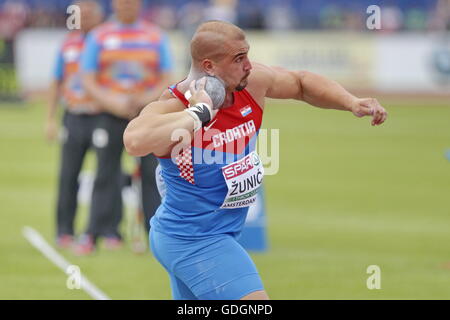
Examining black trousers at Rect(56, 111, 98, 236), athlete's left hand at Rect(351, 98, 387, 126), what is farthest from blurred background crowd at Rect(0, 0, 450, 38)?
athlete's left hand at Rect(351, 98, 387, 126)

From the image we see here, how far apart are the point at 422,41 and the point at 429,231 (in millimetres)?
18381

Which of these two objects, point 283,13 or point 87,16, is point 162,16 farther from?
point 87,16

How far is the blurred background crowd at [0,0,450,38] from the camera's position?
3222cm

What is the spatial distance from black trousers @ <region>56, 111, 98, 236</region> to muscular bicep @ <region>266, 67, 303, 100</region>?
5290mm

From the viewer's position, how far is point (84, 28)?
11.9m

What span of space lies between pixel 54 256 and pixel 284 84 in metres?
5.37

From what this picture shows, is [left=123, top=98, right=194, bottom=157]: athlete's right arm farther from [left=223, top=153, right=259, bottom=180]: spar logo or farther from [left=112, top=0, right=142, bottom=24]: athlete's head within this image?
[left=112, top=0, right=142, bottom=24]: athlete's head

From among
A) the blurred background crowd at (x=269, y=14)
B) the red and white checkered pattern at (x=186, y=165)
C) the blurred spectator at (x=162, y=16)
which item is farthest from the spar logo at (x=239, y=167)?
the blurred spectator at (x=162, y=16)

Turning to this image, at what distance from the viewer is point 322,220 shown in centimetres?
1348

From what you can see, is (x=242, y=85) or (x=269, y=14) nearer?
(x=242, y=85)

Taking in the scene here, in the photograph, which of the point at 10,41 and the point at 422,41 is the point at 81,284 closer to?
the point at 10,41

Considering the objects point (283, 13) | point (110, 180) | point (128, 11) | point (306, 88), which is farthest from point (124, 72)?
point (283, 13)

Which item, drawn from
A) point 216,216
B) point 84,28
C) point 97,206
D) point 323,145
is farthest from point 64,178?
point 323,145

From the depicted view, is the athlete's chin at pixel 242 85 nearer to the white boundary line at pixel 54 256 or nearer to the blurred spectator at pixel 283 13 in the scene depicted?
the white boundary line at pixel 54 256
